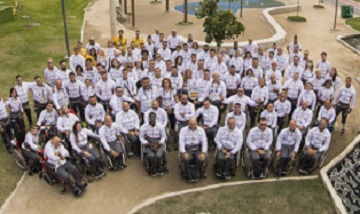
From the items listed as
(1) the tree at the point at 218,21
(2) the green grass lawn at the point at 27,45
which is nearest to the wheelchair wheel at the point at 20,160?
(2) the green grass lawn at the point at 27,45

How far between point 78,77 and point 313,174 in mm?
8287

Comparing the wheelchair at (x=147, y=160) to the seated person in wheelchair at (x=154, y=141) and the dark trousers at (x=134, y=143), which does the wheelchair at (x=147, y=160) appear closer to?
the seated person in wheelchair at (x=154, y=141)

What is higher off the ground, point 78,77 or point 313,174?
point 78,77

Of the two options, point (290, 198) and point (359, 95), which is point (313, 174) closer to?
point (290, 198)

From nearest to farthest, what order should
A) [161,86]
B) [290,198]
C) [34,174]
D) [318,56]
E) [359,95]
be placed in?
[290,198] → [34,174] → [161,86] → [359,95] → [318,56]

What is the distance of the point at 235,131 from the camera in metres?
10.7

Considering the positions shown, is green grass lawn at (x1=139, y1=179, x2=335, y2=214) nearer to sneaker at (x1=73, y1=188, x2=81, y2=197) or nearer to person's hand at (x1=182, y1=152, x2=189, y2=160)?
person's hand at (x1=182, y1=152, x2=189, y2=160)

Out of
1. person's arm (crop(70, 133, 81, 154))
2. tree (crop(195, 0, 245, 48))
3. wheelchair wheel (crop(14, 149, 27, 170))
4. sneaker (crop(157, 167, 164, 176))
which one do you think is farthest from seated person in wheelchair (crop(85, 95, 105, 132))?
tree (crop(195, 0, 245, 48))

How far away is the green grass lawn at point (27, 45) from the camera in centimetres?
1156

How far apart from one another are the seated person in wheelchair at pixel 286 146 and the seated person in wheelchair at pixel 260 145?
0.33 m

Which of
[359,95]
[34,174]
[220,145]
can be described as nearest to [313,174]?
[220,145]

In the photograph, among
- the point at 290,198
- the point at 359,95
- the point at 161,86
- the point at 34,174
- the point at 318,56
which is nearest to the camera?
the point at 290,198

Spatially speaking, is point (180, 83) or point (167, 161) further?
point (180, 83)

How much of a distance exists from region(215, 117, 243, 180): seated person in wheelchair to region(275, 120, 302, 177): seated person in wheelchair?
3.91ft
